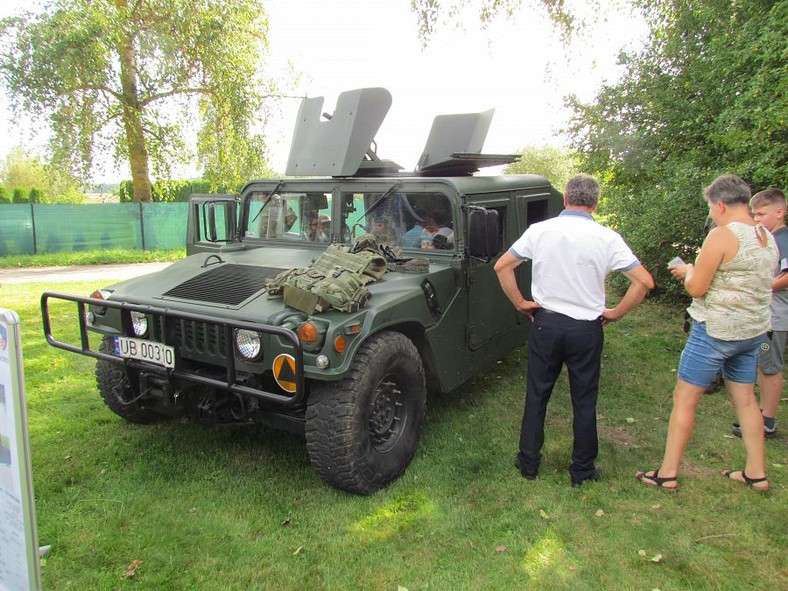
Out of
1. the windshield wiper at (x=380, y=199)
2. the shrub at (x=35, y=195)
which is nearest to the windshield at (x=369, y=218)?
the windshield wiper at (x=380, y=199)

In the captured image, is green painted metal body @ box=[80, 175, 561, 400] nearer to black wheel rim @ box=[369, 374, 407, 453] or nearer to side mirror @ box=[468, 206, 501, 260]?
side mirror @ box=[468, 206, 501, 260]

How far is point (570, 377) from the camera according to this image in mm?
3516

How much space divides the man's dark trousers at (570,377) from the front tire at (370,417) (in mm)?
678

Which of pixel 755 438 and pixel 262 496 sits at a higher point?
pixel 755 438

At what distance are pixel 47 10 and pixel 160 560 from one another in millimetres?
14928

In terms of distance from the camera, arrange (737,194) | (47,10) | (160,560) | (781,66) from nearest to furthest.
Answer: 1. (160,560)
2. (737,194)
3. (781,66)
4. (47,10)

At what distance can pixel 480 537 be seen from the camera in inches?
120

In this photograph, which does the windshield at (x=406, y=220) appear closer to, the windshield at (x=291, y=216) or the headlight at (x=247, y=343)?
the windshield at (x=291, y=216)

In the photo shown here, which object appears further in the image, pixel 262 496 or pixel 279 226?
pixel 279 226

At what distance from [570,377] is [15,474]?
2.76 meters

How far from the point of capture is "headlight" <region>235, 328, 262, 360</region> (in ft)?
10.4

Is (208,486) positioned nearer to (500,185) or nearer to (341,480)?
(341,480)

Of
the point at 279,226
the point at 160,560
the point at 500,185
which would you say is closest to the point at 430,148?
the point at 500,185

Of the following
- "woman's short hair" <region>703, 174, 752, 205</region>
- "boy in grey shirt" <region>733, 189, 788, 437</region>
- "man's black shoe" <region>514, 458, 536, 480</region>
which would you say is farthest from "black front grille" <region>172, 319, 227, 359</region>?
"boy in grey shirt" <region>733, 189, 788, 437</region>
